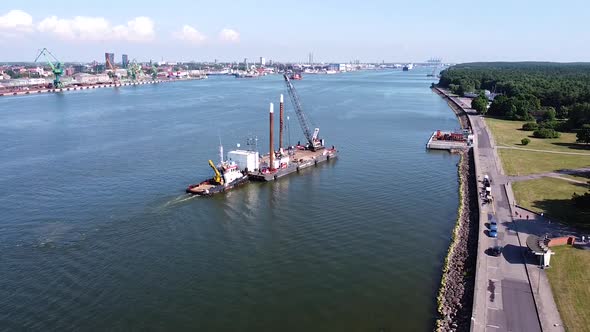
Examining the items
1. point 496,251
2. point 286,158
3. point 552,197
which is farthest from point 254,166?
point 552,197

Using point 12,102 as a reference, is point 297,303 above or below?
below

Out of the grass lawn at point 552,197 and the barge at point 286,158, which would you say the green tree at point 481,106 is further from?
the grass lawn at point 552,197

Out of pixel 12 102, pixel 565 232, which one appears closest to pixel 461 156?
pixel 565 232

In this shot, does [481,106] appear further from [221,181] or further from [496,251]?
[496,251]

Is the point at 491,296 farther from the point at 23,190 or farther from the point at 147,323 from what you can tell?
the point at 23,190

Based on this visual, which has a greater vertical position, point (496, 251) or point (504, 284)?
point (496, 251)
